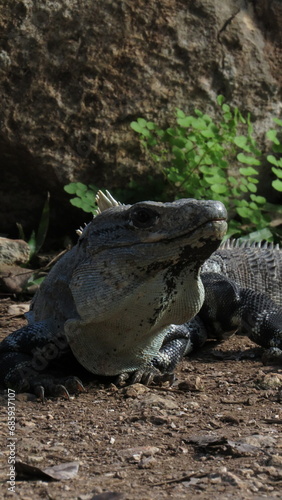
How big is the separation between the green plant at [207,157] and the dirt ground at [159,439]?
323cm

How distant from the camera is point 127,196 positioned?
868cm

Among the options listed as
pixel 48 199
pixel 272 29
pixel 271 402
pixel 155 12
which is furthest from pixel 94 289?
pixel 272 29

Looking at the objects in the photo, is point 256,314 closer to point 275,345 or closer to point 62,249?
point 275,345

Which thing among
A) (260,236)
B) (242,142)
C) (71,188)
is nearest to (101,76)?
(71,188)

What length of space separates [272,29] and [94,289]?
5.63 meters

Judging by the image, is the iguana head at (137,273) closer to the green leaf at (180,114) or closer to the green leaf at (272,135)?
the green leaf at (180,114)

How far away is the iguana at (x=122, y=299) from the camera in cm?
449

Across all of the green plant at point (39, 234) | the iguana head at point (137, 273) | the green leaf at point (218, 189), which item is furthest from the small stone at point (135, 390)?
the green plant at point (39, 234)

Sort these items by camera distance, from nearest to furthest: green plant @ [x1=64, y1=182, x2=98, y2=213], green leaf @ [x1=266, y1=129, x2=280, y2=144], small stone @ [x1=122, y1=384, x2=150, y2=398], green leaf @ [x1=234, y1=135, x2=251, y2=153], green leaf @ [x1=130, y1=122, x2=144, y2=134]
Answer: small stone @ [x1=122, y1=384, x2=150, y2=398] < green plant @ [x1=64, y1=182, x2=98, y2=213] < green leaf @ [x1=130, y1=122, x2=144, y2=134] < green leaf @ [x1=234, y1=135, x2=251, y2=153] < green leaf @ [x1=266, y1=129, x2=280, y2=144]

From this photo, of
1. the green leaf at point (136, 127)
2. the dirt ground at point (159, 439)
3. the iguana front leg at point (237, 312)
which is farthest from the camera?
the green leaf at point (136, 127)

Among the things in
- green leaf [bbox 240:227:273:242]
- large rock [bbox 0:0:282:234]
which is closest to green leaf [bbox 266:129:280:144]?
large rock [bbox 0:0:282:234]

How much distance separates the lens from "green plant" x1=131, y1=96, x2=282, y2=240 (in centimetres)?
847

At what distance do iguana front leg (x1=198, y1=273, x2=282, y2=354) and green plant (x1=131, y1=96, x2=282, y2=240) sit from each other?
2079 mm

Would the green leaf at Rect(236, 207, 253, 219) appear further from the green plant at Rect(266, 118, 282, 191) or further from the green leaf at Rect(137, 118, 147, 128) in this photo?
the green leaf at Rect(137, 118, 147, 128)
